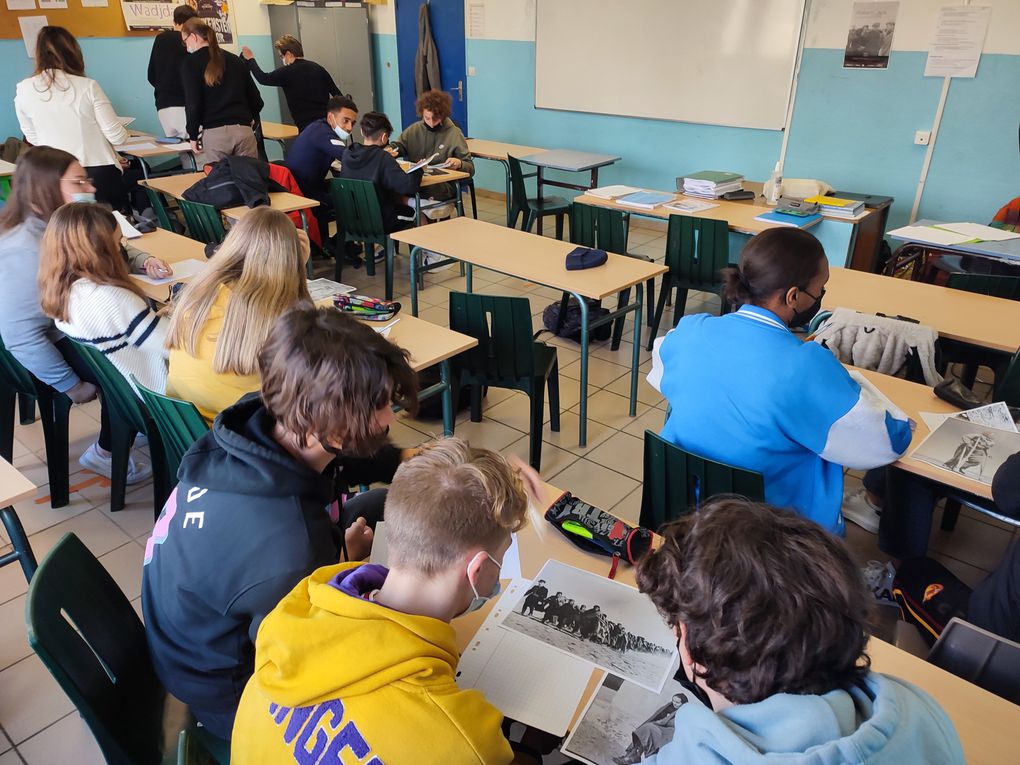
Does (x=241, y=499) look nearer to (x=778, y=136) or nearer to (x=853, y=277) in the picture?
(x=853, y=277)

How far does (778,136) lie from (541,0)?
2.66 meters

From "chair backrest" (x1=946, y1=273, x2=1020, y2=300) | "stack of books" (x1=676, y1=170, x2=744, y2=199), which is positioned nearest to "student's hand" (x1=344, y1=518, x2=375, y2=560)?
"chair backrest" (x1=946, y1=273, x2=1020, y2=300)

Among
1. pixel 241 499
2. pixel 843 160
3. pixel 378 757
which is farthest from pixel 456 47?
pixel 378 757

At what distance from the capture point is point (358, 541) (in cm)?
154

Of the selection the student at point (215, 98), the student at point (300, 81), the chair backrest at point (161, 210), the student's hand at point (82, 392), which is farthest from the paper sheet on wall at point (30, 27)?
the student's hand at point (82, 392)

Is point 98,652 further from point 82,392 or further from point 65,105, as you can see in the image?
point 65,105

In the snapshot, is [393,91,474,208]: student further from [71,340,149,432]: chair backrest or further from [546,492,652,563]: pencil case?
[546,492,652,563]: pencil case

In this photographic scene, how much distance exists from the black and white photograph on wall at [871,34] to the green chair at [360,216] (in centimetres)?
352

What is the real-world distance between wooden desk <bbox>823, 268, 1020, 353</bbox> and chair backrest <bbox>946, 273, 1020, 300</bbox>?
12 centimetres

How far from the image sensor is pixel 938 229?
12.2ft

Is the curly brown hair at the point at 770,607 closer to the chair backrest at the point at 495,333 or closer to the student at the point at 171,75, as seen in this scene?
the chair backrest at the point at 495,333

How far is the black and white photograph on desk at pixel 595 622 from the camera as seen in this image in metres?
1.25

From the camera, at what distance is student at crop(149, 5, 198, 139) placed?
5602 millimetres

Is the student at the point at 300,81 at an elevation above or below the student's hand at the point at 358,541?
above
